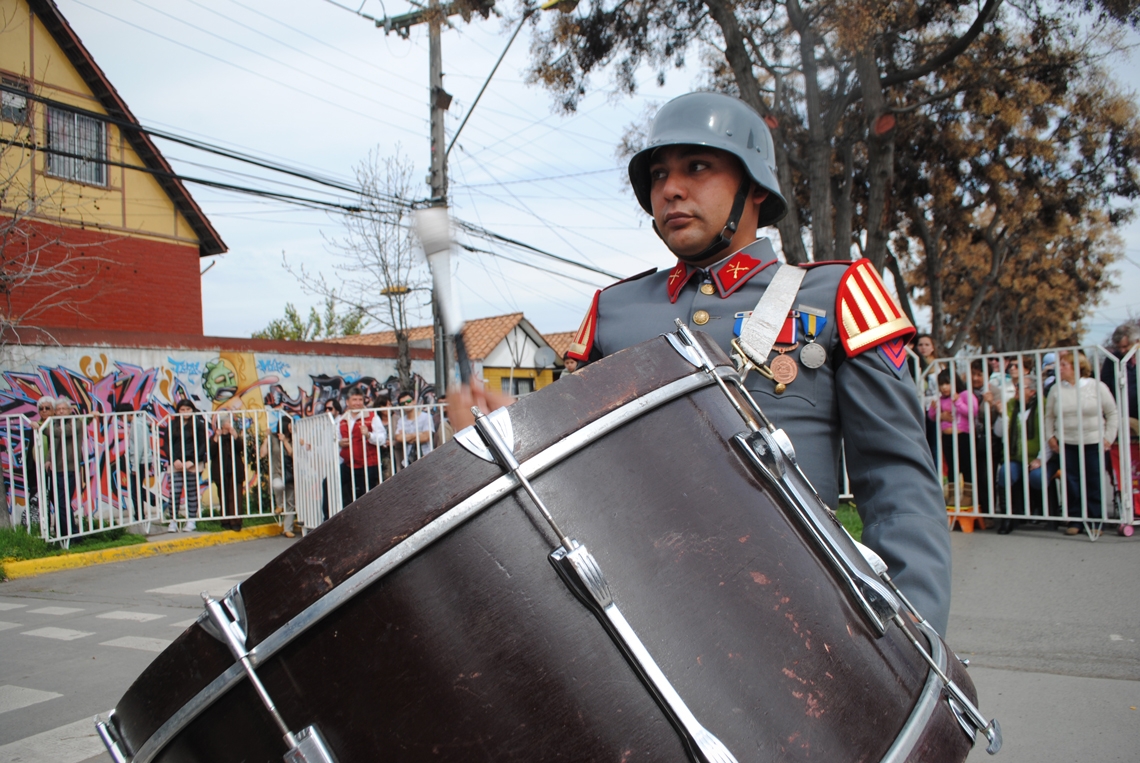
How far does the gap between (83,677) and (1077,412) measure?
728cm

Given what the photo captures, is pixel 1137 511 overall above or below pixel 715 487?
below

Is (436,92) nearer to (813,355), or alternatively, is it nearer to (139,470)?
(139,470)

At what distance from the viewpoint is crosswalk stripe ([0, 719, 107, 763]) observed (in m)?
3.32

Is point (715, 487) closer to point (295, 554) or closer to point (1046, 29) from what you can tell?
point (295, 554)

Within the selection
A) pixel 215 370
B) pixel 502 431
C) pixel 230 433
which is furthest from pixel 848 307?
pixel 215 370

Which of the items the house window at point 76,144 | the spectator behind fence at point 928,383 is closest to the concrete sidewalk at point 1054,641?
the spectator behind fence at point 928,383

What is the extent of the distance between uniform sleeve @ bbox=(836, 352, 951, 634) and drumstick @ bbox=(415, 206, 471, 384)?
0.75 metres

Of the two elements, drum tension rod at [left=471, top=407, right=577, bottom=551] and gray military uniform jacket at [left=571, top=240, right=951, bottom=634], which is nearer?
drum tension rod at [left=471, top=407, right=577, bottom=551]

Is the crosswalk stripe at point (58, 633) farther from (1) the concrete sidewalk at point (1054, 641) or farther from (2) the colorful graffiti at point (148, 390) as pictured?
(1) the concrete sidewalk at point (1054, 641)

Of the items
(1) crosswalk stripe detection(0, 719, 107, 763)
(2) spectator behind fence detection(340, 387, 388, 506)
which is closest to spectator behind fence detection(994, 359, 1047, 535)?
(2) spectator behind fence detection(340, 387, 388, 506)

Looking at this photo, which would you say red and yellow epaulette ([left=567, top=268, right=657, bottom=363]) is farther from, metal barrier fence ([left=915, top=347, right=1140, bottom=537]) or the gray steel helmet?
metal barrier fence ([left=915, top=347, right=1140, bottom=537])

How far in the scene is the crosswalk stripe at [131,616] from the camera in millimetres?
5730

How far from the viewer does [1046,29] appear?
11.7 meters

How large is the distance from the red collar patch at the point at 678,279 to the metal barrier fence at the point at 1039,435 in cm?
585
